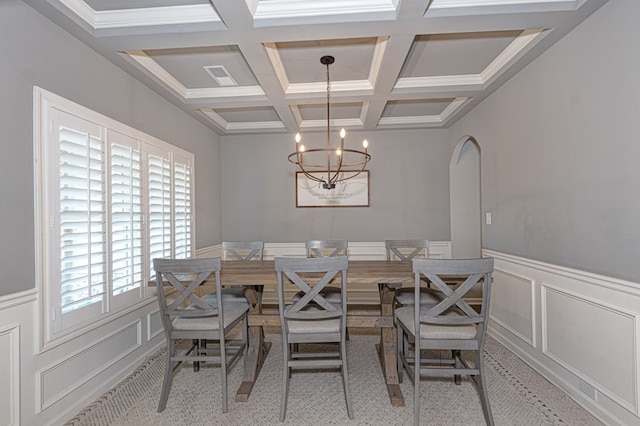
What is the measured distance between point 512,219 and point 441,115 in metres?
1.94

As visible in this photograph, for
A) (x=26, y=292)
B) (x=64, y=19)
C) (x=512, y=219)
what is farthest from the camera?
(x=512, y=219)

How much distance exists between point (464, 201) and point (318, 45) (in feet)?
10.7

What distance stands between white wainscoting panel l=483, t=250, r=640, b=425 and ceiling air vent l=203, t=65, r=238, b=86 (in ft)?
10.5

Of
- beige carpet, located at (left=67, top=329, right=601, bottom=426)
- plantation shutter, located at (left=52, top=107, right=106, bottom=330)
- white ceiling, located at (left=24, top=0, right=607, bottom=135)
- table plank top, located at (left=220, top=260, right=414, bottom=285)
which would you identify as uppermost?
white ceiling, located at (left=24, top=0, right=607, bottom=135)

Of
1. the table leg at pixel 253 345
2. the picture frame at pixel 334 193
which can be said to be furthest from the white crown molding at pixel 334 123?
the table leg at pixel 253 345

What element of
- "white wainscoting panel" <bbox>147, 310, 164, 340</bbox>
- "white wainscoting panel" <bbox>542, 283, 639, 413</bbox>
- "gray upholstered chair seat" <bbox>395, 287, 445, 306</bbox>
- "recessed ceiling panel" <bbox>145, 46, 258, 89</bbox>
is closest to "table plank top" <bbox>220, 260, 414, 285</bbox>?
"gray upholstered chair seat" <bbox>395, 287, 445, 306</bbox>

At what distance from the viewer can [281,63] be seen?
2.88 metres

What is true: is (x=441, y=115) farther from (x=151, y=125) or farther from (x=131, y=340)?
(x=131, y=340)

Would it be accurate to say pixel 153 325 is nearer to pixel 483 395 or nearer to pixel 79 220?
pixel 79 220

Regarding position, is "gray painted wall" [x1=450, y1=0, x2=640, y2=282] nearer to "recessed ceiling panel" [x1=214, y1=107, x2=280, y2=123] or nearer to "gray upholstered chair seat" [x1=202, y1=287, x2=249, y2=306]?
"gray upholstered chair seat" [x1=202, y1=287, x2=249, y2=306]

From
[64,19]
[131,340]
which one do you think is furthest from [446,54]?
[131,340]

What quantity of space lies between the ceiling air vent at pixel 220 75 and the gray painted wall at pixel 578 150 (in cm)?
266

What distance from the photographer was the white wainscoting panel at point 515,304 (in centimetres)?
275

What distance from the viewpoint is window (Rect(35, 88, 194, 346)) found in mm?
1969
